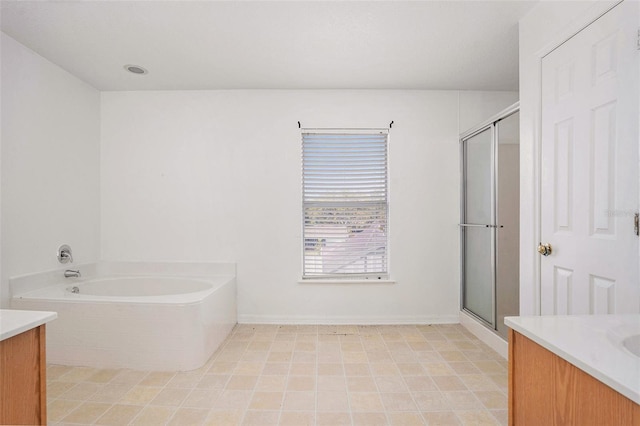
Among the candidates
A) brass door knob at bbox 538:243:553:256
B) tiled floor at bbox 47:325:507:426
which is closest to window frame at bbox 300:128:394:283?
tiled floor at bbox 47:325:507:426

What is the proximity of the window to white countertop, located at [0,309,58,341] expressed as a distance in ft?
7.18

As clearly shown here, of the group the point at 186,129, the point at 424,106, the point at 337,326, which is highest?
the point at 424,106

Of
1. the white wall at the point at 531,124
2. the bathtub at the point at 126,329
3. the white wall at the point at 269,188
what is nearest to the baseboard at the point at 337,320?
the white wall at the point at 269,188

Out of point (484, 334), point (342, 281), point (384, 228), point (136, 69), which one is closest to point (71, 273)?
point (136, 69)

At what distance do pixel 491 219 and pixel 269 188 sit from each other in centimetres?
204

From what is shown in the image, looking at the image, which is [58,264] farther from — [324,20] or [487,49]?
[487,49]

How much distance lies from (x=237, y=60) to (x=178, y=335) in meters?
2.17

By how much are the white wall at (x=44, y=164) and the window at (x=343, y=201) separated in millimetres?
2106

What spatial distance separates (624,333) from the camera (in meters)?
0.78

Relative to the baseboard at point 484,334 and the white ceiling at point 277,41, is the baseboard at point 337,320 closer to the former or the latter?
the baseboard at point 484,334

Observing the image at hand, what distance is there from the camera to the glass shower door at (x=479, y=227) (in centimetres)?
249

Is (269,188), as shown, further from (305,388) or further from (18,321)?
(18,321)

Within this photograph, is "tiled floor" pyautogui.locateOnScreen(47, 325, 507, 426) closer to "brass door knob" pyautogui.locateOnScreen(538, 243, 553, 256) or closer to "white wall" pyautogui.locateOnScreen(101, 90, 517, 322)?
"white wall" pyautogui.locateOnScreen(101, 90, 517, 322)

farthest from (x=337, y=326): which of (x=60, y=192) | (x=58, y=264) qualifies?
(x=60, y=192)
